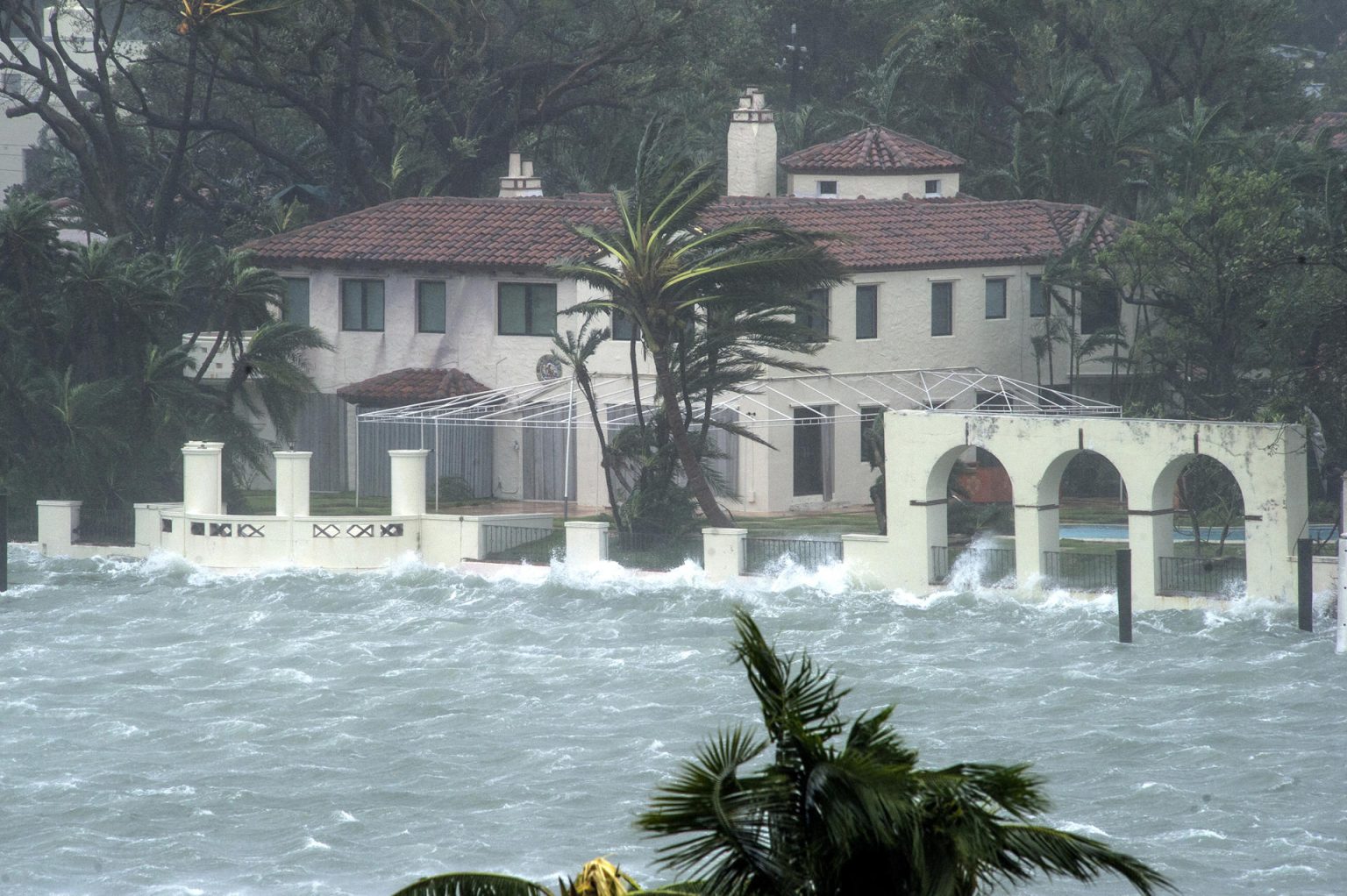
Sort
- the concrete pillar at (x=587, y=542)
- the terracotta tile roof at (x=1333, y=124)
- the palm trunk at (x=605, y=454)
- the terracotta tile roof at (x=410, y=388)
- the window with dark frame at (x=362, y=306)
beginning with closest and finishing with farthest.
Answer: the concrete pillar at (x=587, y=542)
the palm trunk at (x=605, y=454)
the terracotta tile roof at (x=410, y=388)
the window with dark frame at (x=362, y=306)
the terracotta tile roof at (x=1333, y=124)

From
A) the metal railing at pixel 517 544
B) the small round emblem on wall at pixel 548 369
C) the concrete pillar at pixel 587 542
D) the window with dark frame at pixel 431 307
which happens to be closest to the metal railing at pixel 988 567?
the concrete pillar at pixel 587 542

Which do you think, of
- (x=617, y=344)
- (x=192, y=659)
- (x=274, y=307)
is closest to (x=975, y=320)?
(x=617, y=344)

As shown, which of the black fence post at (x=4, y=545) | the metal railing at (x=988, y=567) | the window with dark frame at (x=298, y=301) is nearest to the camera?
the metal railing at (x=988, y=567)

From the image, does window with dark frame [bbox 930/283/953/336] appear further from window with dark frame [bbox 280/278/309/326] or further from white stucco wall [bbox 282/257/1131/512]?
window with dark frame [bbox 280/278/309/326]

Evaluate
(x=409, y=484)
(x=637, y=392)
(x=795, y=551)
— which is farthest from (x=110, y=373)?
(x=795, y=551)

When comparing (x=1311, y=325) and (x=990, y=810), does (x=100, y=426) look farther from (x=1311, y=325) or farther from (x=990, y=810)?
(x=990, y=810)

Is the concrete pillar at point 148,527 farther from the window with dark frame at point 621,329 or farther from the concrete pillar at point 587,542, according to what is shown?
the window with dark frame at point 621,329

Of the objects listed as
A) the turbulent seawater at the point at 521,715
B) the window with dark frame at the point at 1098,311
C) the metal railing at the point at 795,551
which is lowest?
the turbulent seawater at the point at 521,715

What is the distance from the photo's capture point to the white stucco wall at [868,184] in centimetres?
5019

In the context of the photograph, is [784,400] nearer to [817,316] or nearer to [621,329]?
[817,316]

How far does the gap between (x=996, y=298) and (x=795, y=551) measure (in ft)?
38.6

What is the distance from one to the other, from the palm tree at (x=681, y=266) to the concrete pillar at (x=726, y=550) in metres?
1.64

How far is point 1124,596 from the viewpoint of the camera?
32.4 metres

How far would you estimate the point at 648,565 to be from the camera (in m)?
38.1
